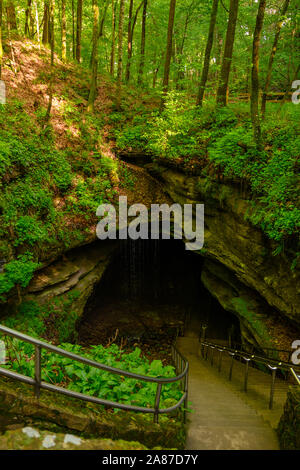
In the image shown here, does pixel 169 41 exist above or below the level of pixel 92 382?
above

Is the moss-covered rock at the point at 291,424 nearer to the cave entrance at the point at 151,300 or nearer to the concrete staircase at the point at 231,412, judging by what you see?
the concrete staircase at the point at 231,412

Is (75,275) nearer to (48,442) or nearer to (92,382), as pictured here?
(92,382)

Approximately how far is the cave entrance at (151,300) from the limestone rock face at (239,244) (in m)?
4.12

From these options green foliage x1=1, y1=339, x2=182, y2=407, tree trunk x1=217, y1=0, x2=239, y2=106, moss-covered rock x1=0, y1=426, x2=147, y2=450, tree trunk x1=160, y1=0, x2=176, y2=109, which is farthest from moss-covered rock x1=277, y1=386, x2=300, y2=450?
tree trunk x1=160, y1=0, x2=176, y2=109

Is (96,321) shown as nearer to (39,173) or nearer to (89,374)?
(39,173)

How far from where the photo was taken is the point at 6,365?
3664mm

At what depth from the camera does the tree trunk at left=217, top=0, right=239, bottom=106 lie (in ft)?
37.6

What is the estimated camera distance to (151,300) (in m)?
16.1

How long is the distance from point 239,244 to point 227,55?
849 cm

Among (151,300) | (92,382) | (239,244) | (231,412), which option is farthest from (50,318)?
(151,300)

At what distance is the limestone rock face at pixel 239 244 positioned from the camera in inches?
324

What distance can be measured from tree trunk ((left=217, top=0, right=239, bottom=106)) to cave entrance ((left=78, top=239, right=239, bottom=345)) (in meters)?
8.70
